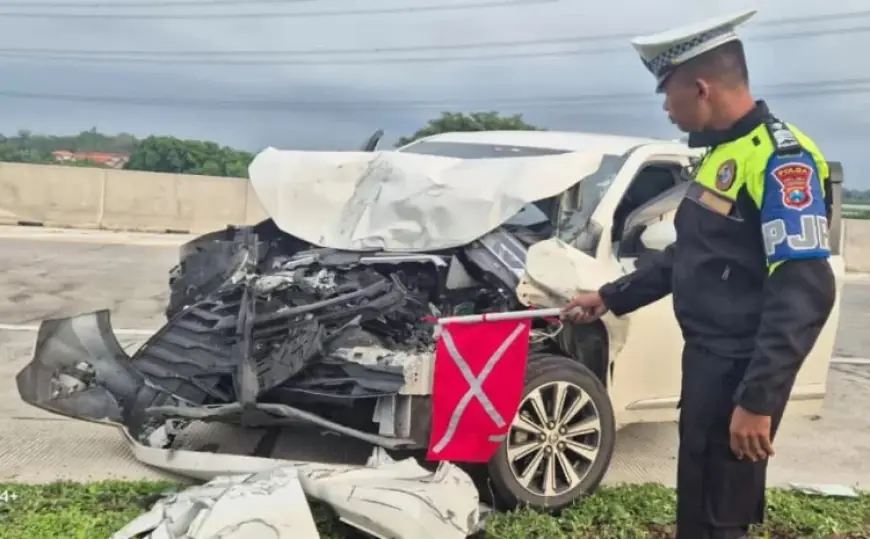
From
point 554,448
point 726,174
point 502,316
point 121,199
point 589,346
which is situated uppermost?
point 726,174

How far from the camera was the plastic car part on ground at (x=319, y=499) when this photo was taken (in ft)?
11.1

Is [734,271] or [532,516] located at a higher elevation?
[734,271]

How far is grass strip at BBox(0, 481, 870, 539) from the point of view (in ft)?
12.3

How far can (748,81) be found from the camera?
2604mm

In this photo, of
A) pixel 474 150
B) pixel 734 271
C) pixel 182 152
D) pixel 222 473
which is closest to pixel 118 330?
pixel 474 150

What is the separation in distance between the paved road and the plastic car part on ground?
997 millimetres

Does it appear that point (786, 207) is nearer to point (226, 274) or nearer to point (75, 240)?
point (226, 274)

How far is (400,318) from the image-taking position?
4316 mm

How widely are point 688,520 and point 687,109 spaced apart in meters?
1.24

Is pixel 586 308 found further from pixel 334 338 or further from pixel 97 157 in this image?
pixel 97 157

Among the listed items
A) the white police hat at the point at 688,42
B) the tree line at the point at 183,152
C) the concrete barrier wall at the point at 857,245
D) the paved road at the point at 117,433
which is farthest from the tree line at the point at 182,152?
the white police hat at the point at 688,42

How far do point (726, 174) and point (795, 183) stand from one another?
0.71ft

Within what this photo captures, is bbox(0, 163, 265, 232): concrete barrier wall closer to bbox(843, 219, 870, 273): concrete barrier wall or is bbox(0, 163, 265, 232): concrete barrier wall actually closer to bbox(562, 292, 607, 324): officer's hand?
bbox(843, 219, 870, 273): concrete barrier wall

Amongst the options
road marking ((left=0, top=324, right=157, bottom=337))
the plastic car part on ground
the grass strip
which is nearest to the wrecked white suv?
the grass strip
